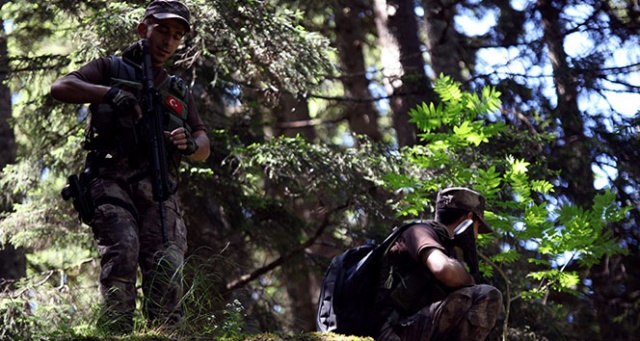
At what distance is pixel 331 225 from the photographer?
36.4 feet

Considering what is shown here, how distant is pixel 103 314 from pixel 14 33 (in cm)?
757

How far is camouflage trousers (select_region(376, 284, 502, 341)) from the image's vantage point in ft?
18.9

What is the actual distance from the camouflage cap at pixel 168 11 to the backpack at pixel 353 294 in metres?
1.95

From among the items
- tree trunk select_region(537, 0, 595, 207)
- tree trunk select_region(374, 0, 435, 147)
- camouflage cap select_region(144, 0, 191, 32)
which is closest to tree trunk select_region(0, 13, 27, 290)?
tree trunk select_region(374, 0, 435, 147)

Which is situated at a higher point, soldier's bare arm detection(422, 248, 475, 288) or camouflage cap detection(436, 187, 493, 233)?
camouflage cap detection(436, 187, 493, 233)

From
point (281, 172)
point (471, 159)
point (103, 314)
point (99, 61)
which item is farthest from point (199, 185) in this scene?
point (103, 314)

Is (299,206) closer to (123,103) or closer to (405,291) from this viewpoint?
(405,291)

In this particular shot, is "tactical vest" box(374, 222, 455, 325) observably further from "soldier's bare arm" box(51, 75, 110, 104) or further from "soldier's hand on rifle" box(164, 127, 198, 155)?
"soldier's bare arm" box(51, 75, 110, 104)

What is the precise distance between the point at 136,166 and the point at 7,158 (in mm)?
6503

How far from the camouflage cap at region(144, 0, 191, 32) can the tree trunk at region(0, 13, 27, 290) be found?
5641 mm

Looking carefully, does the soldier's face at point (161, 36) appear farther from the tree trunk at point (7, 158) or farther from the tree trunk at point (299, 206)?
the tree trunk at point (299, 206)

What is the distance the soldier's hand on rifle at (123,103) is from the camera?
17.8 feet

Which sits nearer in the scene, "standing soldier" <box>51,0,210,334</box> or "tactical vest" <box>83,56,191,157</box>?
"standing soldier" <box>51,0,210,334</box>

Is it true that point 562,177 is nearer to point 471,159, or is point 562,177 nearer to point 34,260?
point 471,159
